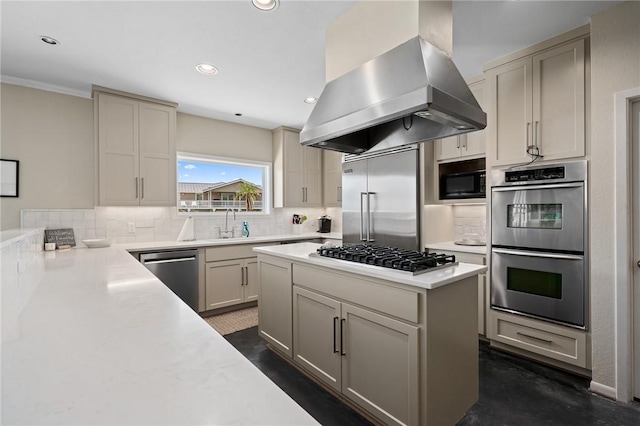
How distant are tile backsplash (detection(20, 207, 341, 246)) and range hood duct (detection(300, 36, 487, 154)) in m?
2.69

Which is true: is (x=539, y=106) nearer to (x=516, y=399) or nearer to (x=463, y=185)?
(x=463, y=185)

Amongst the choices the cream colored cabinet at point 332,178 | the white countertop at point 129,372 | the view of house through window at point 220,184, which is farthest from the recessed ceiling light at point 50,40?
the cream colored cabinet at point 332,178

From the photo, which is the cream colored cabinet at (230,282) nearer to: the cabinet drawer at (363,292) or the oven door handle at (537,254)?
the cabinet drawer at (363,292)

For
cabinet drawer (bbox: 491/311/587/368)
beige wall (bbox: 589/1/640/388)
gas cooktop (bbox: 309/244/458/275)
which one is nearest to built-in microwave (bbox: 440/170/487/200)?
beige wall (bbox: 589/1/640/388)

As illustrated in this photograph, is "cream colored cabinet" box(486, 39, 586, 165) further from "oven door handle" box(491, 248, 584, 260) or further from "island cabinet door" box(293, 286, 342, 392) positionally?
"island cabinet door" box(293, 286, 342, 392)

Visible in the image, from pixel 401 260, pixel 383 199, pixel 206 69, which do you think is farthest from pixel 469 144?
pixel 206 69

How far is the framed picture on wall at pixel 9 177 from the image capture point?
116 inches

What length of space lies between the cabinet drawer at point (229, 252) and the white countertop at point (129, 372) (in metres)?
2.63

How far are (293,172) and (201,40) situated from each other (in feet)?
8.60

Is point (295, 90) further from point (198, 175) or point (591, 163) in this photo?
point (591, 163)

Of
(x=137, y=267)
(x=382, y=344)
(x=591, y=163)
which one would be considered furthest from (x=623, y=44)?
(x=137, y=267)

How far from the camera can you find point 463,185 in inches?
124

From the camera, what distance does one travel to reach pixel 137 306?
1.08 meters

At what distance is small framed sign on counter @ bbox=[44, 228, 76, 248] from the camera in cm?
310
